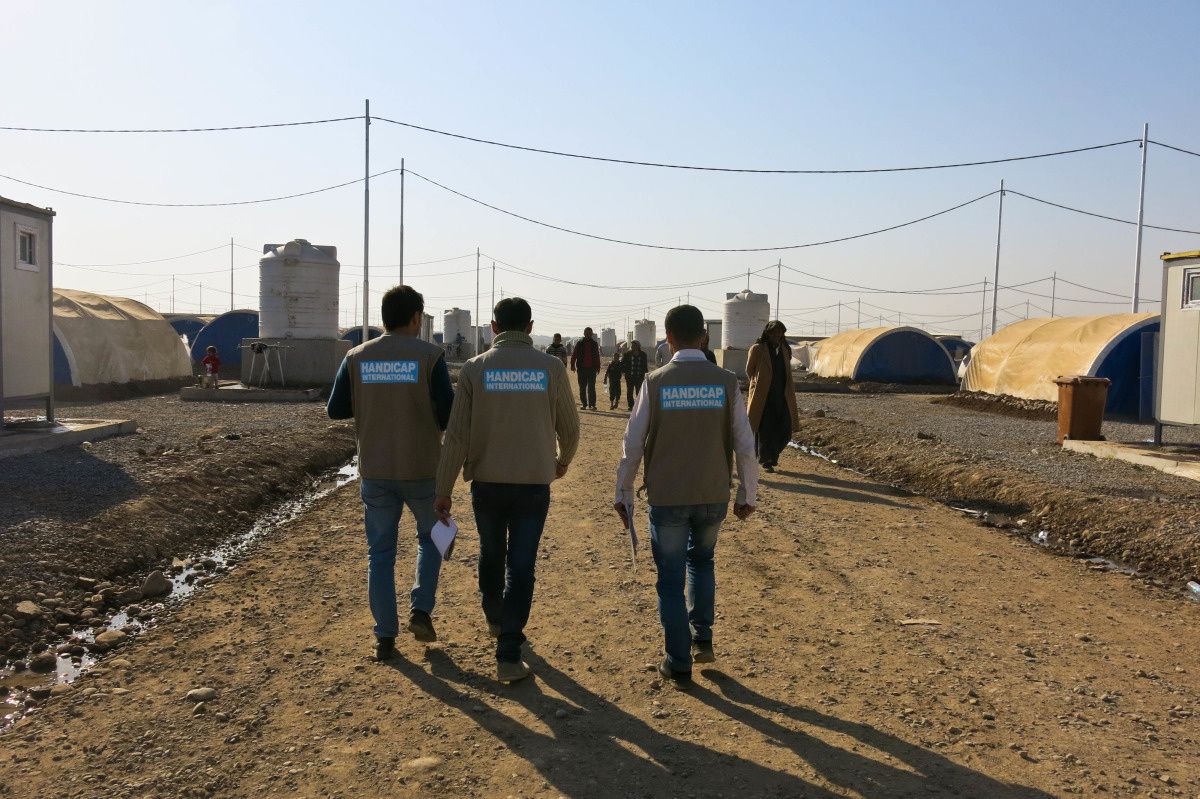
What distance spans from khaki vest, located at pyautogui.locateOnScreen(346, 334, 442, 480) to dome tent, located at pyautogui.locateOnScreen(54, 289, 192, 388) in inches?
887

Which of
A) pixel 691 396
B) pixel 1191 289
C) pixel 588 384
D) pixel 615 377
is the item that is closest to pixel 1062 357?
pixel 1191 289

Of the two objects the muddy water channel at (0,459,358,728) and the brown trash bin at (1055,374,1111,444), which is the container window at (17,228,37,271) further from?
the brown trash bin at (1055,374,1111,444)

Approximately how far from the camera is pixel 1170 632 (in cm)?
577

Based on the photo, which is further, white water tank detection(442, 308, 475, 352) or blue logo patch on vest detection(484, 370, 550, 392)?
white water tank detection(442, 308, 475, 352)

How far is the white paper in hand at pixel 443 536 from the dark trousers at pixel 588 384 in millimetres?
15530

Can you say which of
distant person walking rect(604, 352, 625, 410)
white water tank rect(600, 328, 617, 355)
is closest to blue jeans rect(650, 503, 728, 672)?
distant person walking rect(604, 352, 625, 410)

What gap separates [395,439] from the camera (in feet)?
16.5

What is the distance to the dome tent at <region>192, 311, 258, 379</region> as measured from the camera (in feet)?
122

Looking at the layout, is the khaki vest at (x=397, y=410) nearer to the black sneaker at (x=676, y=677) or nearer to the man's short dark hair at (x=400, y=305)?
the man's short dark hair at (x=400, y=305)

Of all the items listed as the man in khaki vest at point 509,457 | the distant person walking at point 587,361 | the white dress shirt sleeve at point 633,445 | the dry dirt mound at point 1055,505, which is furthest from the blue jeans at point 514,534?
the distant person walking at point 587,361

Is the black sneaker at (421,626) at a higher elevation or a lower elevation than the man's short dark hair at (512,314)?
lower

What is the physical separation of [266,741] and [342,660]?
3.29 feet

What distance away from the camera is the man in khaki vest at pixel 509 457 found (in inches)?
185

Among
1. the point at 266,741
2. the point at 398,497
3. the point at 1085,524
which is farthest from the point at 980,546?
the point at 266,741
